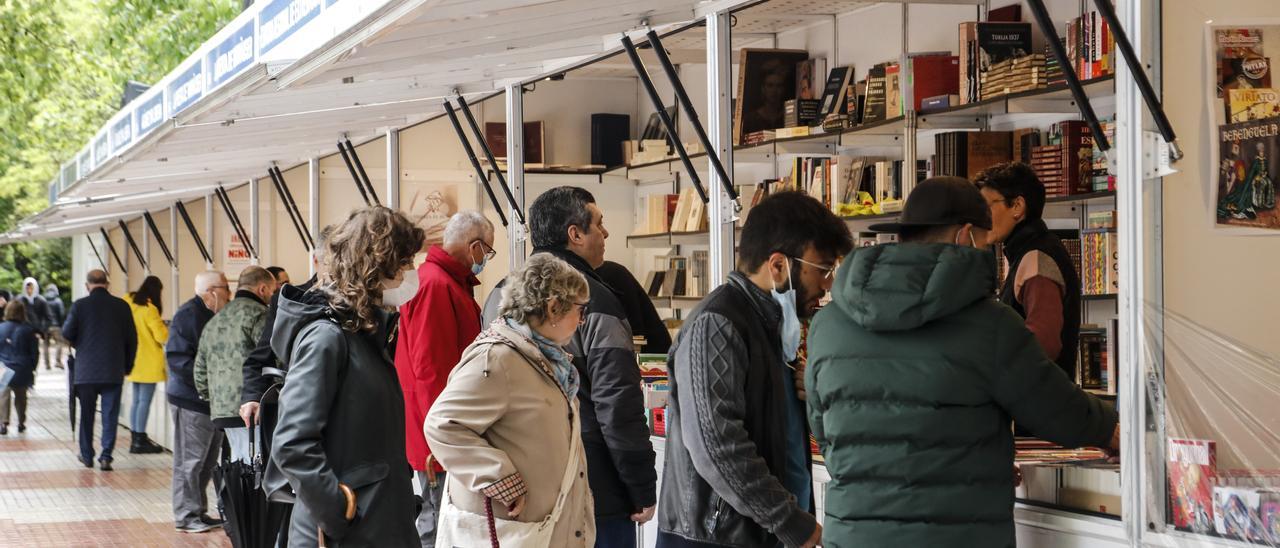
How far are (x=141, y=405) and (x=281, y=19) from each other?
8.05m

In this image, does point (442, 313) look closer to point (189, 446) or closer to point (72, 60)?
point (189, 446)

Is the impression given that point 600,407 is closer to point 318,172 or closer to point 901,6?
point 901,6

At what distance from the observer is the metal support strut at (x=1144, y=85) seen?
3279 millimetres

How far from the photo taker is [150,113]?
934 cm

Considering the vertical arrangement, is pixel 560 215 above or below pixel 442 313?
above

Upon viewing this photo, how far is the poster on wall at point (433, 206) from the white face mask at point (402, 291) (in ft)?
19.5

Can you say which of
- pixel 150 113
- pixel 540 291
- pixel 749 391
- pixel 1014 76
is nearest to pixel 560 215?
pixel 540 291

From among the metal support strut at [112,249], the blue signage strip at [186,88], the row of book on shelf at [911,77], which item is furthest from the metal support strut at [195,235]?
the row of book on shelf at [911,77]

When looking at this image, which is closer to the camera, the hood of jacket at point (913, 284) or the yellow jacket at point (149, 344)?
the hood of jacket at point (913, 284)

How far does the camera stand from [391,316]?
3.81 m

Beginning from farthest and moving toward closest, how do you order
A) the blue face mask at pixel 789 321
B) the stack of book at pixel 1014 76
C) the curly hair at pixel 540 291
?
the stack of book at pixel 1014 76, the curly hair at pixel 540 291, the blue face mask at pixel 789 321

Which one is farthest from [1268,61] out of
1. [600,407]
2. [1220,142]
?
[600,407]

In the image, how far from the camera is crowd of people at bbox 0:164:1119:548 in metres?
2.81

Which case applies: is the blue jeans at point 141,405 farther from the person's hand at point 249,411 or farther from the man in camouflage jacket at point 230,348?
the person's hand at point 249,411
